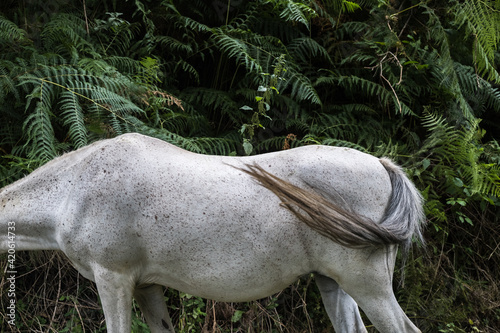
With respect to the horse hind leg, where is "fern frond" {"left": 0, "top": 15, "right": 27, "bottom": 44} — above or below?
above

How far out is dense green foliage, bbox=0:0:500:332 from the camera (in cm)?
356

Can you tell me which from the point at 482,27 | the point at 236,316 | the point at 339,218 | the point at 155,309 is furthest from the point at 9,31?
the point at 482,27

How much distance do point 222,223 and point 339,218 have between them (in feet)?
1.71

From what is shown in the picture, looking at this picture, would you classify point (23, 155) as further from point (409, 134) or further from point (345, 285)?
point (409, 134)

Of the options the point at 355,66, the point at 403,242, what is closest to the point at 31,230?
the point at 403,242

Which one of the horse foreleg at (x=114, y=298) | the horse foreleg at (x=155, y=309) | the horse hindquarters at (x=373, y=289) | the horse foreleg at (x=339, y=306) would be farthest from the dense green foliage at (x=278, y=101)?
the horse hindquarters at (x=373, y=289)

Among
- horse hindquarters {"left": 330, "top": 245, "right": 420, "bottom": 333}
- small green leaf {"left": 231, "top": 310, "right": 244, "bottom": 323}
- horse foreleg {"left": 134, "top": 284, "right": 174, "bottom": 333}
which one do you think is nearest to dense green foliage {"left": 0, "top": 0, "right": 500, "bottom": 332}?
small green leaf {"left": 231, "top": 310, "right": 244, "bottom": 323}

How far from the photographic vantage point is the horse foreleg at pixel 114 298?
2273 mm

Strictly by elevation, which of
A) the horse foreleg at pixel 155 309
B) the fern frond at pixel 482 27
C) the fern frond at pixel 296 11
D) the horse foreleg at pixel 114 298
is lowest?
the horse foreleg at pixel 155 309

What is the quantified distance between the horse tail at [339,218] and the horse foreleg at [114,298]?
77 centimetres

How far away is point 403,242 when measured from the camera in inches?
92.6

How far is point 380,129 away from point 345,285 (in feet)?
7.62

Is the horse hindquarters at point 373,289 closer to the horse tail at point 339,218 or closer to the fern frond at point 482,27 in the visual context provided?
the horse tail at point 339,218

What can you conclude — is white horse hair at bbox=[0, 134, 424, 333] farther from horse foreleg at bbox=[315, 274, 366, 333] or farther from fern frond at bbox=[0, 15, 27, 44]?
fern frond at bbox=[0, 15, 27, 44]
